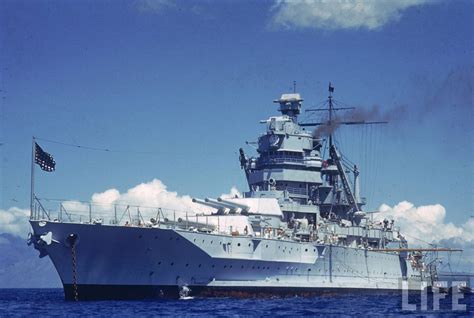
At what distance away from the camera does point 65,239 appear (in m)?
43.3

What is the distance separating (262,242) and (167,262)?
788 cm

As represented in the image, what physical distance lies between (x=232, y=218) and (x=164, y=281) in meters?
8.47

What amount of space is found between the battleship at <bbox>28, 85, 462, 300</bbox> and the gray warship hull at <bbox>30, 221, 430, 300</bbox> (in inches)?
2.5

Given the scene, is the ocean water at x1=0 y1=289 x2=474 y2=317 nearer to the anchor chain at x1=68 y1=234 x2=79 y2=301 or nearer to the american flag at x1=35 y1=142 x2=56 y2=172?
the anchor chain at x1=68 y1=234 x2=79 y2=301

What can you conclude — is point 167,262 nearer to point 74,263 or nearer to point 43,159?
point 74,263

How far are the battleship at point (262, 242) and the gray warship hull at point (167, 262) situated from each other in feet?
0.21

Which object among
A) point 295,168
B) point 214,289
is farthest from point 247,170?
point 214,289

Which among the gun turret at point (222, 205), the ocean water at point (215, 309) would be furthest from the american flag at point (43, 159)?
the gun turret at point (222, 205)

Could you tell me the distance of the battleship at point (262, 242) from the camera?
143 feet

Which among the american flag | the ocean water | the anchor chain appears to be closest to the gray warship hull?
the anchor chain

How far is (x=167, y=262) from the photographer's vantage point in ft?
147

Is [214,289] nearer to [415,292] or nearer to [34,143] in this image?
[34,143]

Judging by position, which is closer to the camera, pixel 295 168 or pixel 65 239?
pixel 65 239

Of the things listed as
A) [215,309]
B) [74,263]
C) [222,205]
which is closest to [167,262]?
[74,263]
